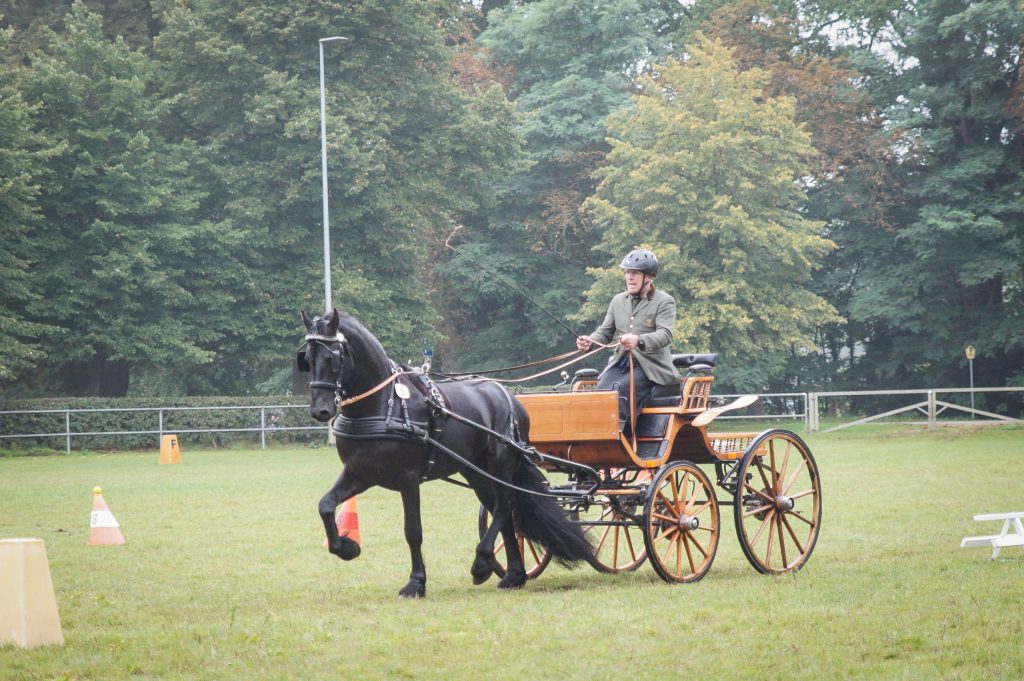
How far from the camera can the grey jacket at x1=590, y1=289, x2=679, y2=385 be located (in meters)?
10.5

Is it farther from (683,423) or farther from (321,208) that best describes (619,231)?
(683,423)

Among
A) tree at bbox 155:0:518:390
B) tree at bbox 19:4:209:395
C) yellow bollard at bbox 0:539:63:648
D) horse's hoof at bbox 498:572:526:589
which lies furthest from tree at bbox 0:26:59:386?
yellow bollard at bbox 0:539:63:648

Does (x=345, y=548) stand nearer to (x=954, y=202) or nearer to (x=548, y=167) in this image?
(x=954, y=202)

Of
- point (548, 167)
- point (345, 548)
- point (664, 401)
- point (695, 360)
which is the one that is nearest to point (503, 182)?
point (548, 167)

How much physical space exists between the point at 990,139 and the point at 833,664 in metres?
40.1

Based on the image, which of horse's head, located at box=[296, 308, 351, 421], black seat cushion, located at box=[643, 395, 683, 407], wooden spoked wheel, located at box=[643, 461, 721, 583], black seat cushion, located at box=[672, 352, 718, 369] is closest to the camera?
horse's head, located at box=[296, 308, 351, 421]

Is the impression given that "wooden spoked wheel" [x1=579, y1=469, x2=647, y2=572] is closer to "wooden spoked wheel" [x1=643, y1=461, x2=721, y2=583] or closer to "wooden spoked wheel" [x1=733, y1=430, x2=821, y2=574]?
"wooden spoked wheel" [x1=643, y1=461, x2=721, y2=583]

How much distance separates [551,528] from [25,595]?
3943mm

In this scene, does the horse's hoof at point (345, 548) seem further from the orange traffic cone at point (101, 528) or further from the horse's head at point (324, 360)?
the orange traffic cone at point (101, 528)

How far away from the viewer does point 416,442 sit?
946cm

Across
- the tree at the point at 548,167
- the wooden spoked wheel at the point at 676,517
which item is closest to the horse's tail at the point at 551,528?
the wooden spoked wheel at the point at 676,517

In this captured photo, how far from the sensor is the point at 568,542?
9992mm

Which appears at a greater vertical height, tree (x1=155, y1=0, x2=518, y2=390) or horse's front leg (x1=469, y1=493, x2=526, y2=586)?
tree (x1=155, y1=0, x2=518, y2=390)

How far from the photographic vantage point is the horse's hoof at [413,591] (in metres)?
9.42
